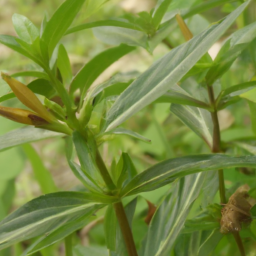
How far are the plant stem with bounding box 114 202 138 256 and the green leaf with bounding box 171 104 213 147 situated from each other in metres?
0.18

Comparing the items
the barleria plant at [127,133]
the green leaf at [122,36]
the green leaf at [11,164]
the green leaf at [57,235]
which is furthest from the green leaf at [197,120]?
the green leaf at [11,164]

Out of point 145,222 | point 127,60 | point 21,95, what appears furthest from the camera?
point 127,60

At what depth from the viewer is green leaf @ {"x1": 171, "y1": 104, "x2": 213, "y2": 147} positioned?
0.53 meters

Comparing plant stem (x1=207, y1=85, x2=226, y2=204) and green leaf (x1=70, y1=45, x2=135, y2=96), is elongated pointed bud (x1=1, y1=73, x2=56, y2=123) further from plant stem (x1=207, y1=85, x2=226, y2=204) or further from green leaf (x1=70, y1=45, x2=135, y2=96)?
plant stem (x1=207, y1=85, x2=226, y2=204)

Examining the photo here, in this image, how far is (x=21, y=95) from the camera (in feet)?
1.09

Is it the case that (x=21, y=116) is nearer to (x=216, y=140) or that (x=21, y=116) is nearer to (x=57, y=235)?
(x=57, y=235)

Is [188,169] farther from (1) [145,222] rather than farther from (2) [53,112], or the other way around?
(1) [145,222]

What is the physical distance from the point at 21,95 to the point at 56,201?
118 mm

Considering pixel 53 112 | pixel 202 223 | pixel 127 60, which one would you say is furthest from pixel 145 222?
pixel 127 60

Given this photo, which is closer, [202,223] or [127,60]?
[202,223]

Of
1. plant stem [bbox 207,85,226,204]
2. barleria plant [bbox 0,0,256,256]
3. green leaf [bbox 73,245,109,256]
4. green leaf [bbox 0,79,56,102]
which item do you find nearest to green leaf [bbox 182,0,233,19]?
barleria plant [bbox 0,0,256,256]

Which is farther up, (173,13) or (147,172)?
(173,13)

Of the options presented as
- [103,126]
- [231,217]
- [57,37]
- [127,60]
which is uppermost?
[127,60]

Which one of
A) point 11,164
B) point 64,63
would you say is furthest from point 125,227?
point 11,164
